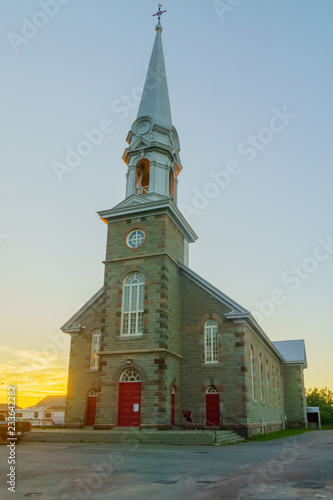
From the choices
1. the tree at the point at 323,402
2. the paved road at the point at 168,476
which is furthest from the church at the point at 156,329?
the tree at the point at 323,402

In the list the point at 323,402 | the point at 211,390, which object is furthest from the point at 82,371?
the point at 323,402

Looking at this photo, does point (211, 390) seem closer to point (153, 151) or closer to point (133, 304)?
point (133, 304)

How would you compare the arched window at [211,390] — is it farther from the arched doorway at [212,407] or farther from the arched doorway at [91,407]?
the arched doorway at [91,407]

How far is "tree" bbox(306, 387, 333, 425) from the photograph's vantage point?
77.6m

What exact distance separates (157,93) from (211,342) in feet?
61.8

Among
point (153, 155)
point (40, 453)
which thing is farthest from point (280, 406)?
point (40, 453)

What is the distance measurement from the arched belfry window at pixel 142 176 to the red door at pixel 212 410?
46.0ft

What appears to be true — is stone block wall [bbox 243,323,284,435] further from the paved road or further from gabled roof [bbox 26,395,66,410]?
gabled roof [bbox 26,395,66,410]

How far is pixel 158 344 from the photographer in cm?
2559

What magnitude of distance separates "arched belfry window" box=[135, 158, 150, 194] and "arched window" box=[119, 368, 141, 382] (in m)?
11.9

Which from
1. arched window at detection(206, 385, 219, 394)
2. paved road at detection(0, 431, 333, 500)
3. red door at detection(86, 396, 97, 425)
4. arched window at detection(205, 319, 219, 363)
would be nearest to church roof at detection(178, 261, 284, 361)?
arched window at detection(205, 319, 219, 363)

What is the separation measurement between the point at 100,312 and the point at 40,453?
1495cm

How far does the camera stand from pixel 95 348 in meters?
30.7

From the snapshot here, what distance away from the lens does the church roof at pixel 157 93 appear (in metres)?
32.5
